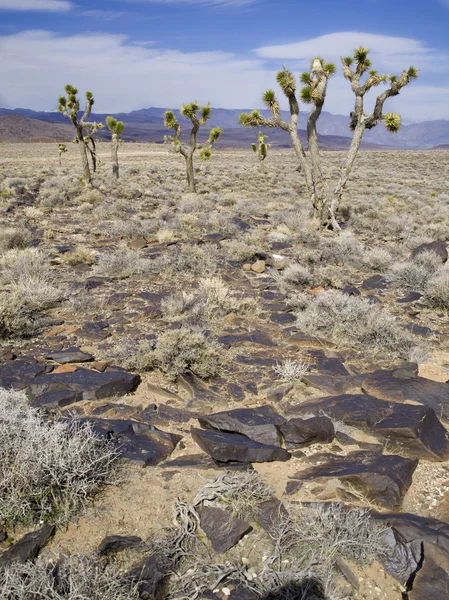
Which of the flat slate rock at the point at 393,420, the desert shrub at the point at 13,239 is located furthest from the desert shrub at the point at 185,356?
the desert shrub at the point at 13,239

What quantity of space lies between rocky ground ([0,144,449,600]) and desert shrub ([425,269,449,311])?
4 cm

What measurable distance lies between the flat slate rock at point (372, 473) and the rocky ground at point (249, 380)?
0.02 meters

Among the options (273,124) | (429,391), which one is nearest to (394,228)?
(273,124)

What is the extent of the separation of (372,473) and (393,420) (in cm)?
95

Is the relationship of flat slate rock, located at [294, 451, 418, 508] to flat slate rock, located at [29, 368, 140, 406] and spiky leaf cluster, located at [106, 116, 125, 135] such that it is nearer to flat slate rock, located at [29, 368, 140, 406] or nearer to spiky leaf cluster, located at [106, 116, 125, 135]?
flat slate rock, located at [29, 368, 140, 406]

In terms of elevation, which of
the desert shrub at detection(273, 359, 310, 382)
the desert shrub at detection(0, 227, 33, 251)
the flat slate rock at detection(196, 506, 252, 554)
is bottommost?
the flat slate rock at detection(196, 506, 252, 554)

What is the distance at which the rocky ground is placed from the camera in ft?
11.1

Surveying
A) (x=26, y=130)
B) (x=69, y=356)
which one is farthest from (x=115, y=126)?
(x=26, y=130)

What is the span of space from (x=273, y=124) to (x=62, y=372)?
12324mm

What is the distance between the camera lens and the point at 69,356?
6.07m

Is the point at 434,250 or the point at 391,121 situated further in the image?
the point at 391,121

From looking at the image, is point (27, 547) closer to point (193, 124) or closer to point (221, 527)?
point (221, 527)

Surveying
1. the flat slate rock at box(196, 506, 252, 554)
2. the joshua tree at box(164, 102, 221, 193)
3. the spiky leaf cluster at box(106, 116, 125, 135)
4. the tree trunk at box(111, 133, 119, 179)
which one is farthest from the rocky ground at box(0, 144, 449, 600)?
the spiky leaf cluster at box(106, 116, 125, 135)

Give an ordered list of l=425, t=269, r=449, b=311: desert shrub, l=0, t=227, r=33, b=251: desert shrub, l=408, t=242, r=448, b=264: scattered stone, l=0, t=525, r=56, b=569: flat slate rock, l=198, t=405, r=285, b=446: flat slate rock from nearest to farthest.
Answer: l=0, t=525, r=56, b=569: flat slate rock
l=198, t=405, r=285, b=446: flat slate rock
l=425, t=269, r=449, b=311: desert shrub
l=408, t=242, r=448, b=264: scattered stone
l=0, t=227, r=33, b=251: desert shrub
